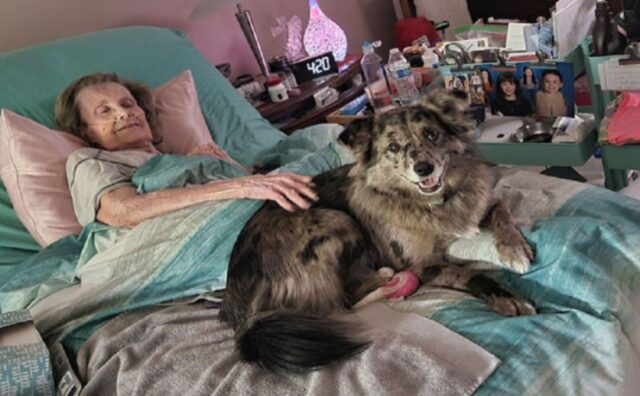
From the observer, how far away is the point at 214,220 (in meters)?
1.49

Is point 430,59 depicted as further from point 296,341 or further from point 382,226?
point 296,341

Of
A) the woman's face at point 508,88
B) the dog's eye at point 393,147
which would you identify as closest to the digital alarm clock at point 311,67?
the woman's face at point 508,88

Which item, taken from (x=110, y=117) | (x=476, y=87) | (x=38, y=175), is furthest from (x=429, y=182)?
(x=38, y=175)

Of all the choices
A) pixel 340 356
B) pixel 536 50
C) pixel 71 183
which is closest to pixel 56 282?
pixel 71 183

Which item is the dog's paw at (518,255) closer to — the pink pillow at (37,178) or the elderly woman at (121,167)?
the elderly woman at (121,167)

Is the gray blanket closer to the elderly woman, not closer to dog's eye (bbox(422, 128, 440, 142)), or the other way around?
the elderly woman

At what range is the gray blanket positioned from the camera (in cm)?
103

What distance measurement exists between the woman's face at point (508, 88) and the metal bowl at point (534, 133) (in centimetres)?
13

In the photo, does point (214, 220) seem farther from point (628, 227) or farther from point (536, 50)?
point (536, 50)

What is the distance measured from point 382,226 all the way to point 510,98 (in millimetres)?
940

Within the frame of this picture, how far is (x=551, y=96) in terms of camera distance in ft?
6.57

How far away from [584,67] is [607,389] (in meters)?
1.50

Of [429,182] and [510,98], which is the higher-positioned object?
[429,182]

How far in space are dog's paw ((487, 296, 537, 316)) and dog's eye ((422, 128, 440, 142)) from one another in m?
0.40
